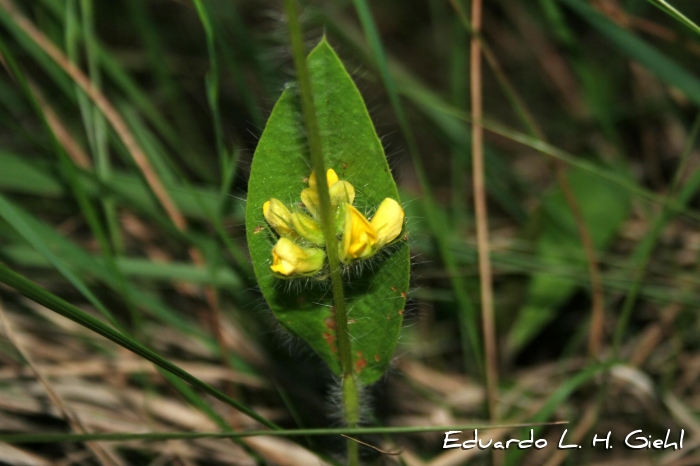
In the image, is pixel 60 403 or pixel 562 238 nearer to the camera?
pixel 60 403

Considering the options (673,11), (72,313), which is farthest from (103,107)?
(673,11)

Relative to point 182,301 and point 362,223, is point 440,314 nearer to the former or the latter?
point 182,301

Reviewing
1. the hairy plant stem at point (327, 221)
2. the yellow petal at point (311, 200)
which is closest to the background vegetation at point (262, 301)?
the hairy plant stem at point (327, 221)

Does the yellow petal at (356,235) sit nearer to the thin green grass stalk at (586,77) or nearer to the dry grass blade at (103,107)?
the dry grass blade at (103,107)

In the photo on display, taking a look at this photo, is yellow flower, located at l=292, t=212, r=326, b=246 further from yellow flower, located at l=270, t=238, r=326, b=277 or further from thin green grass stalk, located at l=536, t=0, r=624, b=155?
thin green grass stalk, located at l=536, t=0, r=624, b=155

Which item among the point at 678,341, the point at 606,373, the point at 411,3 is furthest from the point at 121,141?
the point at 411,3

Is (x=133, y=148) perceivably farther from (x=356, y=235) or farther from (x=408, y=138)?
(x=356, y=235)
